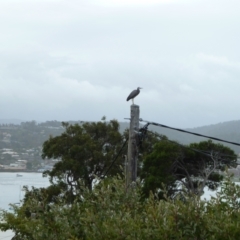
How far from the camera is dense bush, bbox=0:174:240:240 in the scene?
628 centimetres

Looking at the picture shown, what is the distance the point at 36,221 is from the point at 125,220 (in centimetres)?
150

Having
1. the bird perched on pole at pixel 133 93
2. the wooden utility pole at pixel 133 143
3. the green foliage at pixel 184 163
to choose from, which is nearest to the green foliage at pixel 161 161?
the green foliage at pixel 184 163

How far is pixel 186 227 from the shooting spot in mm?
Result: 6289

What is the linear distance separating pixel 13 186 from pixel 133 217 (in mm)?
34336

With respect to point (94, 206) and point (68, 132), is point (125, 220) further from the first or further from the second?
point (68, 132)

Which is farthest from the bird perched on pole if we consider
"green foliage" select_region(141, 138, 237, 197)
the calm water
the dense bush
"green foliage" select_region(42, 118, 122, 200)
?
"green foliage" select_region(42, 118, 122, 200)

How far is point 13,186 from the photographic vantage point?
40.7 m

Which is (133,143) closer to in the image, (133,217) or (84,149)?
(133,217)

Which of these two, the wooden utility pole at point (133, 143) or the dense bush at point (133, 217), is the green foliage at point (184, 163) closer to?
the wooden utility pole at point (133, 143)

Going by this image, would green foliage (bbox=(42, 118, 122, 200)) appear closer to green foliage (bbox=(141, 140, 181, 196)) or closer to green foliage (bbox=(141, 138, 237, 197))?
green foliage (bbox=(141, 140, 181, 196))

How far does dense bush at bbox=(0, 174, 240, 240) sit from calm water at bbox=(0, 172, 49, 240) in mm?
16460

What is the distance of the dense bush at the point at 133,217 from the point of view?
20.6ft

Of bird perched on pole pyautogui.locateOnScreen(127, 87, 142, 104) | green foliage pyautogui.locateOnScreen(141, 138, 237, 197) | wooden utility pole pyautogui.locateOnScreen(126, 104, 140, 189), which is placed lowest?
green foliage pyautogui.locateOnScreen(141, 138, 237, 197)

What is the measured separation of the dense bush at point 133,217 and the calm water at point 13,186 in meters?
16.5
